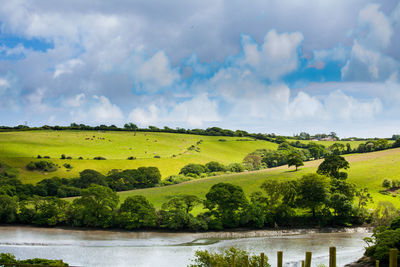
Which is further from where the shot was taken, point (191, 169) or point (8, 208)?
point (191, 169)

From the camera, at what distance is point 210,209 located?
84.1 metres

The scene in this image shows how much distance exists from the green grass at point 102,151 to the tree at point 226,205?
58.3m

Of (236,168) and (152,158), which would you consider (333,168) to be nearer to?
(236,168)

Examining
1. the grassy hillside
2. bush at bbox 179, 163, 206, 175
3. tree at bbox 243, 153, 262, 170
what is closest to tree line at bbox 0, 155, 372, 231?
the grassy hillside

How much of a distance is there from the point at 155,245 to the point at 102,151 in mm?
101028

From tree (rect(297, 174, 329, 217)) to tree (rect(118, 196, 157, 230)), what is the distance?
34369 millimetres

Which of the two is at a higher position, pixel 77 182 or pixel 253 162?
pixel 253 162

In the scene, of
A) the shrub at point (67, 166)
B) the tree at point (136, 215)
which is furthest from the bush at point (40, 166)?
the tree at point (136, 215)

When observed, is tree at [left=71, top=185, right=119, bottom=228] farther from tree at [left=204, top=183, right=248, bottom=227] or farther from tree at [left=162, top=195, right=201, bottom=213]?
tree at [left=204, top=183, right=248, bottom=227]

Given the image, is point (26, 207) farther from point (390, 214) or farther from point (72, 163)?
point (390, 214)

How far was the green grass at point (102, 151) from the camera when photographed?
135 meters

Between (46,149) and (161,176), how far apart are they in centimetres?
5306

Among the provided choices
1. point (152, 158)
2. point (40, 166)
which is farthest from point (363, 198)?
point (40, 166)

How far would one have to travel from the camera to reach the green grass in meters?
135
